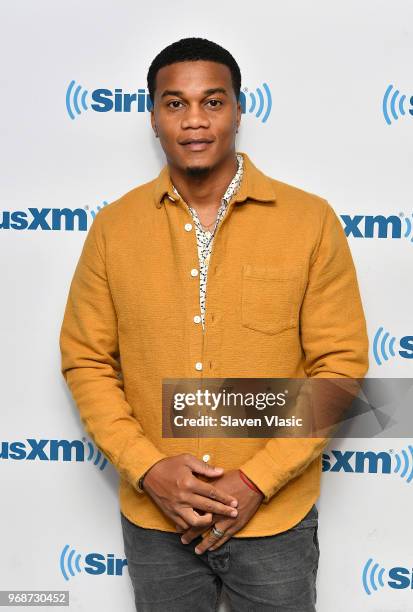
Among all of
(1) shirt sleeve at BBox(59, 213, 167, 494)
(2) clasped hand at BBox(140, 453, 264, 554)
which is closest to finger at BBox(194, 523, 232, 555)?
(2) clasped hand at BBox(140, 453, 264, 554)

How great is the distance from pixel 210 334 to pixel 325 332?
23 cm

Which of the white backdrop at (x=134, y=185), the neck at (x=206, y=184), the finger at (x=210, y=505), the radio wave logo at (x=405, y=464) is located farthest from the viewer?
the radio wave logo at (x=405, y=464)

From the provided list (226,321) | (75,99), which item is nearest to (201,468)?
(226,321)

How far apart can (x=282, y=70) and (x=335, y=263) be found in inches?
20.1

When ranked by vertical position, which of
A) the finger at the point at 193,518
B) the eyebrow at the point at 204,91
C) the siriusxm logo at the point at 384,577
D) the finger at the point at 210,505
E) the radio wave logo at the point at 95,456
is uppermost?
the eyebrow at the point at 204,91

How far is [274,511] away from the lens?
56.4 inches

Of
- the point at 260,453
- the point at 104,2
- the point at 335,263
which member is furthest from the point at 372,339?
the point at 104,2

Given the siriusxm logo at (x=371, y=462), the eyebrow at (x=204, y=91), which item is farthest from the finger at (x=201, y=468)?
the eyebrow at (x=204, y=91)

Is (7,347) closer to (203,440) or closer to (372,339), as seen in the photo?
(203,440)

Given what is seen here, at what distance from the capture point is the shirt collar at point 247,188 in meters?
1.44

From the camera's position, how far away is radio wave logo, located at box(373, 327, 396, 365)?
5.66ft

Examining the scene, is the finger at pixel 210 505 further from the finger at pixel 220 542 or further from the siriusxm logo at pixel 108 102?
the siriusxm logo at pixel 108 102

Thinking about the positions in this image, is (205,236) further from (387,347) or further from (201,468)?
(387,347)

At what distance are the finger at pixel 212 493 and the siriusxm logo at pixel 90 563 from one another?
0.62 meters
